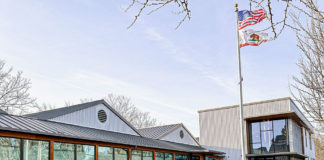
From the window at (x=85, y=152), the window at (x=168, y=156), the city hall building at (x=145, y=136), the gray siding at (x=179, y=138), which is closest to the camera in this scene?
the city hall building at (x=145, y=136)

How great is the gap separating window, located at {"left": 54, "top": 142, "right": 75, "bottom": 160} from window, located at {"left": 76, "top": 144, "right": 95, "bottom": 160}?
38cm

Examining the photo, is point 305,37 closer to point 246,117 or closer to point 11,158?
point 11,158

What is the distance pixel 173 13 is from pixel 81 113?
17.3 meters

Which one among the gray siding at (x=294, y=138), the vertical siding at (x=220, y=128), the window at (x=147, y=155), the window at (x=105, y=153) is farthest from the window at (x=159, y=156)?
the gray siding at (x=294, y=138)

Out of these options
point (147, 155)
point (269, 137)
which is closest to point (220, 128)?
point (269, 137)

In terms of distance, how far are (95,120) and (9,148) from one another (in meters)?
8.59

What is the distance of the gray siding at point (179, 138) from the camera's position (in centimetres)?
2956

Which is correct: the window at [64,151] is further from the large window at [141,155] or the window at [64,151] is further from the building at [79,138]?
the large window at [141,155]

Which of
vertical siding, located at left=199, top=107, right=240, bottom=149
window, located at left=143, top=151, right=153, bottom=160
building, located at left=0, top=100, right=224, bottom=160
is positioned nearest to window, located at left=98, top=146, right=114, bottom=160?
building, located at left=0, top=100, right=224, bottom=160

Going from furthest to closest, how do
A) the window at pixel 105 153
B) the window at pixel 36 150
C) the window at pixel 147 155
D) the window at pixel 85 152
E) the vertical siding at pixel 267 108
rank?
1. the vertical siding at pixel 267 108
2. the window at pixel 147 155
3. the window at pixel 105 153
4. the window at pixel 85 152
5. the window at pixel 36 150

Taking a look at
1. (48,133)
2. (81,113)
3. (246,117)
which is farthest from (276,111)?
(48,133)

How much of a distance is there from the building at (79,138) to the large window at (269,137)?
3.30 m

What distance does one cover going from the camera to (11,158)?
13766mm

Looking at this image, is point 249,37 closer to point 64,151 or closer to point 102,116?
point 64,151
